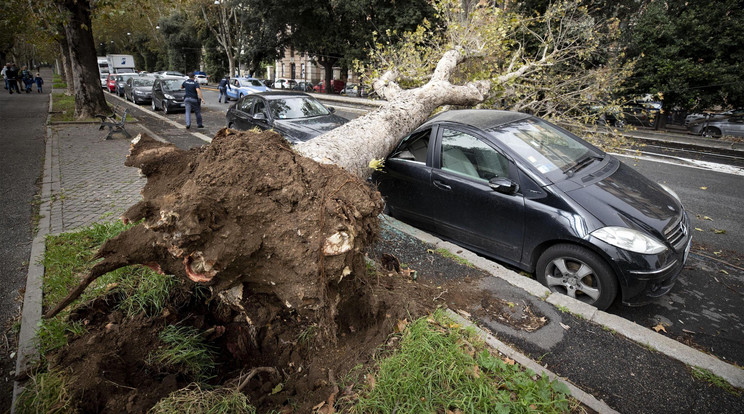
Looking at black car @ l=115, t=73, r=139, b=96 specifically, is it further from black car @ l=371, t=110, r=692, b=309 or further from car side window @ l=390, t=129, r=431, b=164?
black car @ l=371, t=110, r=692, b=309

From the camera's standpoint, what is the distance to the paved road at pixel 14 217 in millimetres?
2916

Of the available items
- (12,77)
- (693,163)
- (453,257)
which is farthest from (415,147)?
(12,77)

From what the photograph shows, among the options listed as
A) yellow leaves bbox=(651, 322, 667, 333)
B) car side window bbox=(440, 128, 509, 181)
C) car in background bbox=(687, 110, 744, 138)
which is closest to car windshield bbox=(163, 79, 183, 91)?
car side window bbox=(440, 128, 509, 181)

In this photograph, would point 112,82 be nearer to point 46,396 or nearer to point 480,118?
point 480,118

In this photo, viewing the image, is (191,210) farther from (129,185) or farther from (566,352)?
(129,185)

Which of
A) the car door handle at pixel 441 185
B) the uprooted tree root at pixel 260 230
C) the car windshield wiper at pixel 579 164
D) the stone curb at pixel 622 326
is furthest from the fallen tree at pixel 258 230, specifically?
the car windshield wiper at pixel 579 164

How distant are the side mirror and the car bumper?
0.90 metres

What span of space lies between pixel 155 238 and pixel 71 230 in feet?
11.6

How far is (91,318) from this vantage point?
2943 mm

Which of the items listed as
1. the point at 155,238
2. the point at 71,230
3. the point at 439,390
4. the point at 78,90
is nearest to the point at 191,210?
the point at 155,238

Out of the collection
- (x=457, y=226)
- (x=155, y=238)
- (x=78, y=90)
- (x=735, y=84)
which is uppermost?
(x=735, y=84)

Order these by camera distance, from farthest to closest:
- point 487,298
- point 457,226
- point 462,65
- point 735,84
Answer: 1. point 735,84
2. point 462,65
3. point 457,226
4. point 487,298

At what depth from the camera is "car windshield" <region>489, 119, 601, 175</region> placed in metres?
3.98

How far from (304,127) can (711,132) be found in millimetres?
18245
